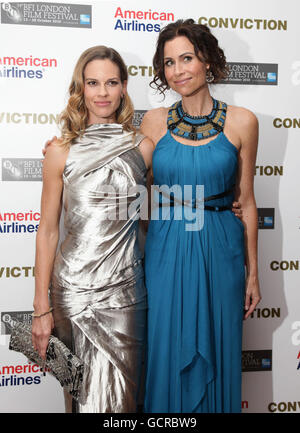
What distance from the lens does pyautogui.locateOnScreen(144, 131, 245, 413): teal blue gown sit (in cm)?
194

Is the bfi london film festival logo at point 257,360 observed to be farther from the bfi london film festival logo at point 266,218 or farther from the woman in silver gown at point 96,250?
the woman in silver gown at point 96,250

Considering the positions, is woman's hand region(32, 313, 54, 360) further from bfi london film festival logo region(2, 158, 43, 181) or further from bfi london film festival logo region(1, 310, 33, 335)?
bfi london film festival logo region(2, 158, 43, 181)

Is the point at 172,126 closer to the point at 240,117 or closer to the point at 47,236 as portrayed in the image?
the point at 240,117

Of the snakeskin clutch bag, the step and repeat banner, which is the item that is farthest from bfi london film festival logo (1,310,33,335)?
the snakeskin clutch bag

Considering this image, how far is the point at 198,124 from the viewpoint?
206cm

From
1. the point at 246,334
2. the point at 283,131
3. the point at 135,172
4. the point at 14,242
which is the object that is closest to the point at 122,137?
the point at 135,172

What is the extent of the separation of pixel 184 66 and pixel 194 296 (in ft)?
3.15

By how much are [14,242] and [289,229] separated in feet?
5.22

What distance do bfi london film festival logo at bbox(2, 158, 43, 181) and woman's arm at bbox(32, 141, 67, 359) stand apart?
67 centimetres

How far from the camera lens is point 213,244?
6.42ft

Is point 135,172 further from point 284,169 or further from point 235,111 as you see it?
point 284,169

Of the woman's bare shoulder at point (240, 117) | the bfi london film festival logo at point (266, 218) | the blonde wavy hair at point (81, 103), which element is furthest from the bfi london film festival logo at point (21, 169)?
the bfi london film festival logo at point (266, 218)

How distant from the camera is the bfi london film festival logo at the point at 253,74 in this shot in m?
2.74

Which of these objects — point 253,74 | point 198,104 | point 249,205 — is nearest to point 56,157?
point 198,104
